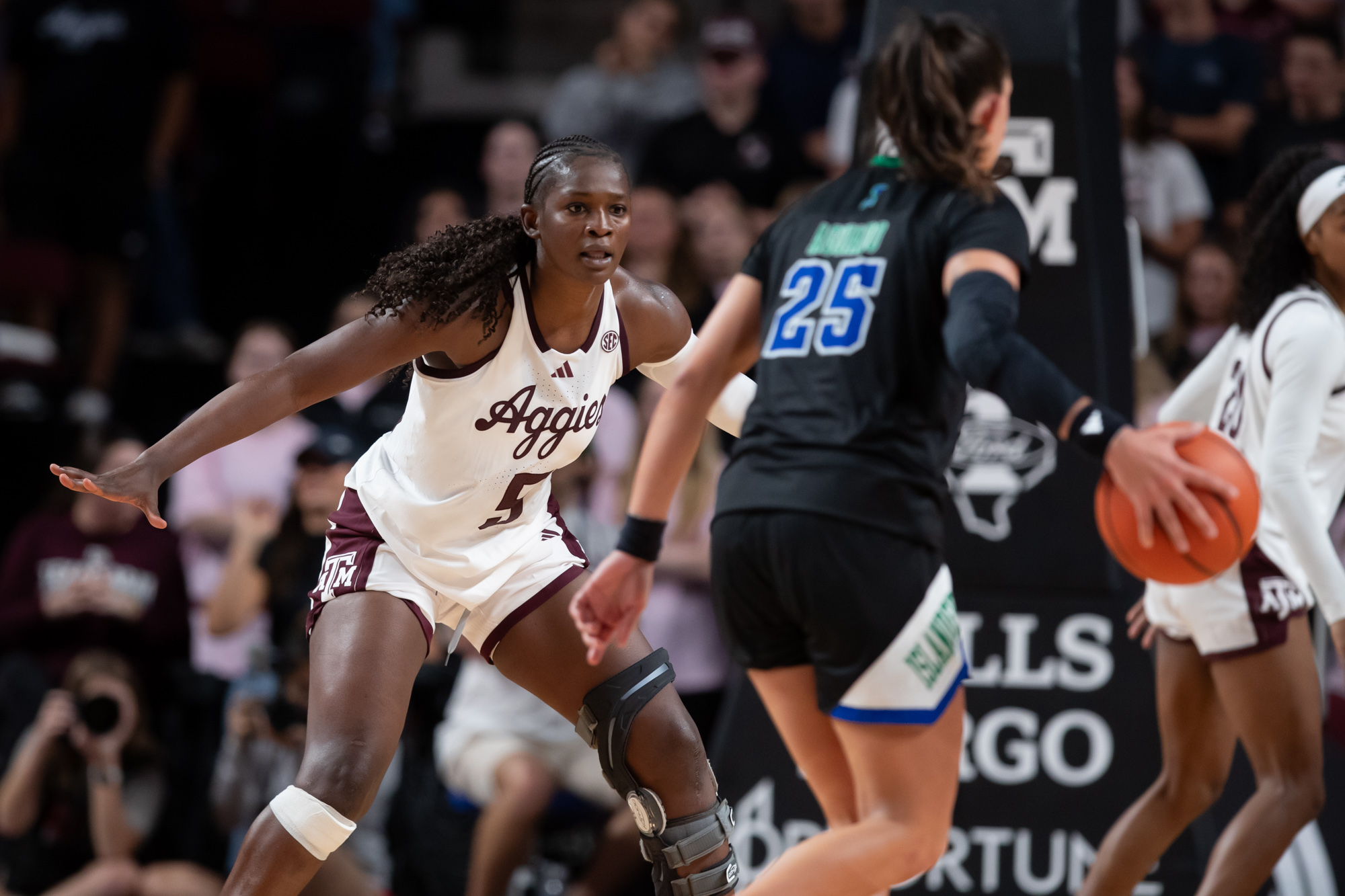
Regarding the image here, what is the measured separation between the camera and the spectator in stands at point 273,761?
5.37m

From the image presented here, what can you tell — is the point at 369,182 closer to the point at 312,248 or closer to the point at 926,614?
the point at 312,248

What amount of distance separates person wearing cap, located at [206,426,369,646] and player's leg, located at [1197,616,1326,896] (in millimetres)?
3174

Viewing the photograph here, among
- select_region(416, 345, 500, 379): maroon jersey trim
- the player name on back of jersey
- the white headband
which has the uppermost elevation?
the white headband

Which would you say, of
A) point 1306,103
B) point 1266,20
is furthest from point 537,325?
point 1266,20

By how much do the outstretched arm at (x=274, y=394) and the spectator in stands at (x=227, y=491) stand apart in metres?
3.36

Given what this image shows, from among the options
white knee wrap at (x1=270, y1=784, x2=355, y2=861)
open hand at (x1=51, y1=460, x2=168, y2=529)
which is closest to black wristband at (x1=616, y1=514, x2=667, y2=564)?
white knee wrap at (x1=270, y1=784, x2=355, y2=861)

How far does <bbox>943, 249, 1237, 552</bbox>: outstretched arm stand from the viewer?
230 centimetres

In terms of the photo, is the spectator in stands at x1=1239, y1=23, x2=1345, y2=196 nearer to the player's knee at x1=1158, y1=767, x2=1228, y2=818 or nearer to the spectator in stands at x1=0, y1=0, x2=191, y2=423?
the player's knee at x1=1158, y1=767, x2=1228, y2=818

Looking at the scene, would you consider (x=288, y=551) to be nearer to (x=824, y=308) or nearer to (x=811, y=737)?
(x=811, y=737)

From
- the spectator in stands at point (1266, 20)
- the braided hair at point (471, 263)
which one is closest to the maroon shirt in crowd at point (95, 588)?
the braided hair at point (471, 263)

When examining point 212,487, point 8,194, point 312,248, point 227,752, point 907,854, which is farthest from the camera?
point 312,248

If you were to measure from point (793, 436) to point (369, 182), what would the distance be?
20.6 feet

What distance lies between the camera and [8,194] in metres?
8.13

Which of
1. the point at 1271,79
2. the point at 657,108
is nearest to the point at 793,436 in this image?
the point at 657,108
